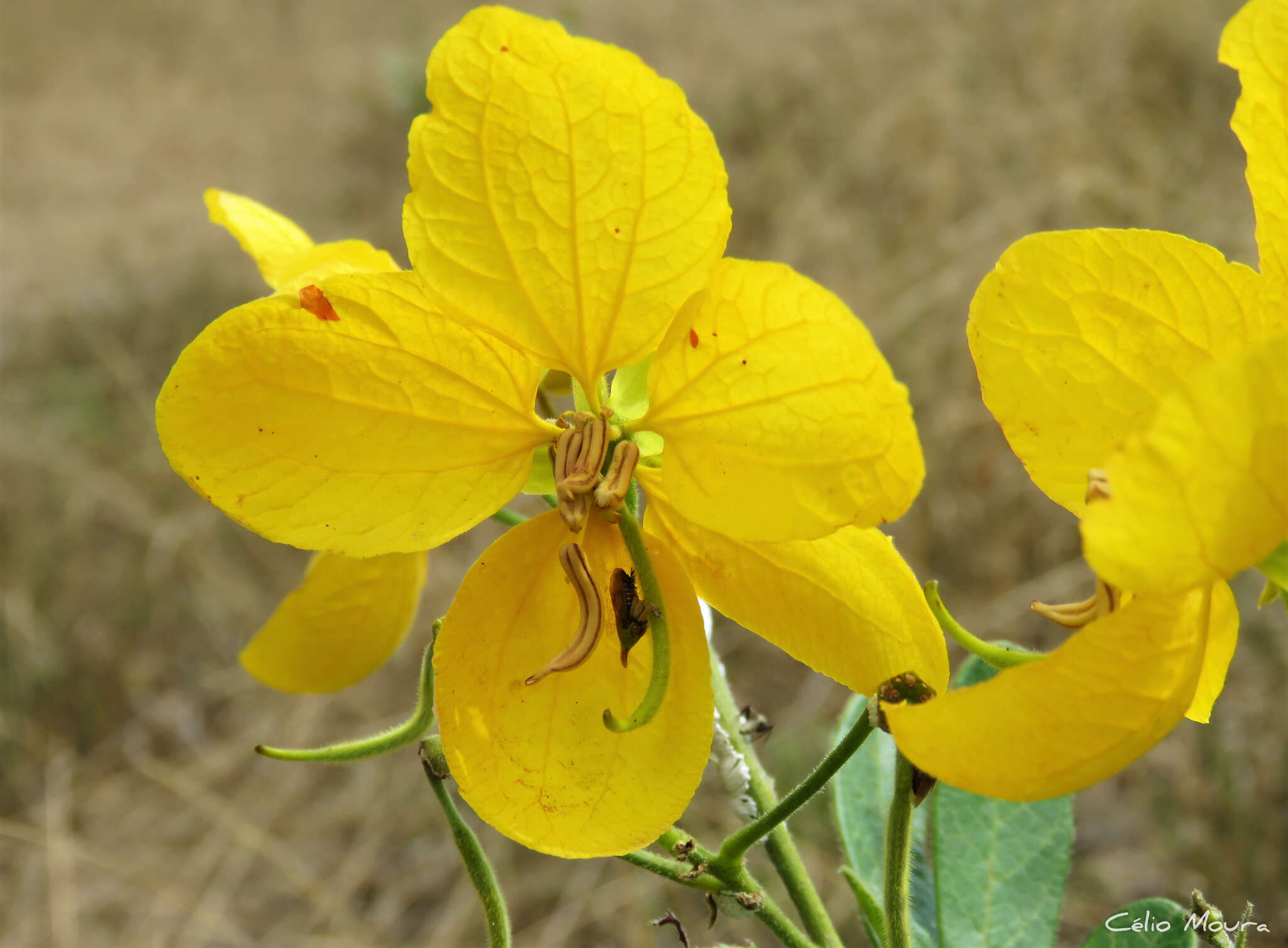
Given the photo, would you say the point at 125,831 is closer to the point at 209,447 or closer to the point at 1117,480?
the point at 209,447

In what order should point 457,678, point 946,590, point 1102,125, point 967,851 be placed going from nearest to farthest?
point 457,678
point 967,851
point 946,590
point 1102,125

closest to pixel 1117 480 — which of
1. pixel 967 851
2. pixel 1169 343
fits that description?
pixel 1169 343

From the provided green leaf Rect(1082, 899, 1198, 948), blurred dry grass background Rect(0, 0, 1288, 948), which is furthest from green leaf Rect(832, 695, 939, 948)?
blurred dry grass background Rect(0, 0, 1288, 948)

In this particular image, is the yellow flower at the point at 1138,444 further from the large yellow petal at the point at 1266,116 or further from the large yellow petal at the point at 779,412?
the large yellow petal at the point at 779,412

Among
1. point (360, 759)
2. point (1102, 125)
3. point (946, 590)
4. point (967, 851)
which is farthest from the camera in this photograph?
point (1102, 125)

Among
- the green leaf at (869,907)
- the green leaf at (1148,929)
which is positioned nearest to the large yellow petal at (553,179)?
the green leaf at (869,907)

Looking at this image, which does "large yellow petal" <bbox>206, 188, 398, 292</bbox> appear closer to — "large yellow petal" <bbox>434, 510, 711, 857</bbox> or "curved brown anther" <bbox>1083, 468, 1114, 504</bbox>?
"large yellow petal" <bbox>434, 510, 711, 857</bbox>
